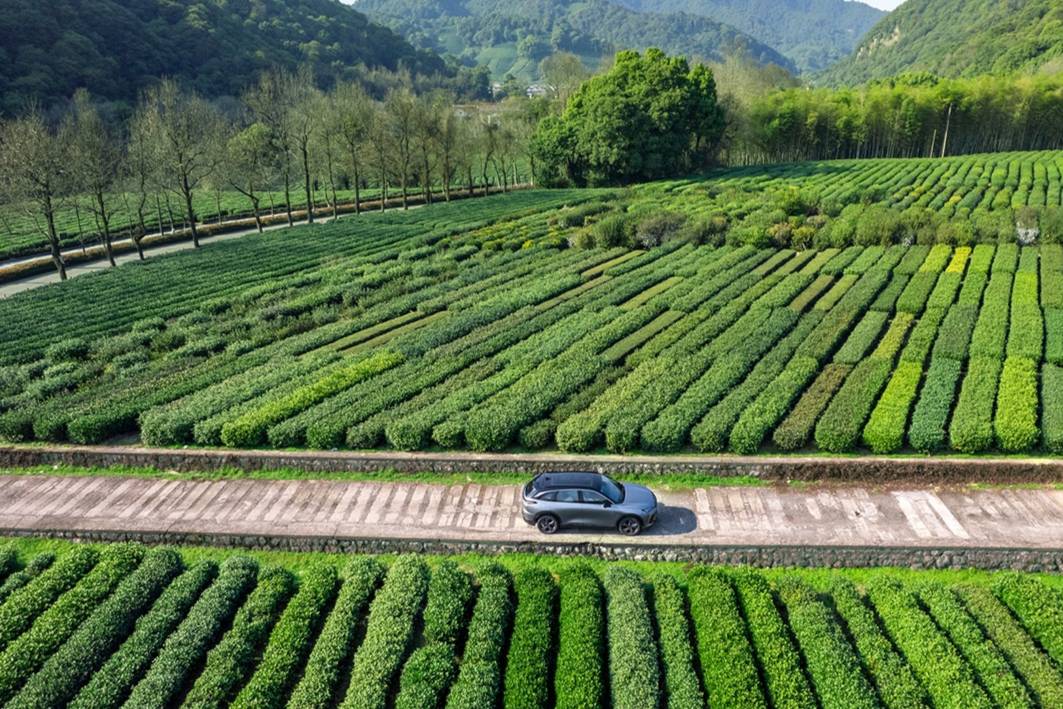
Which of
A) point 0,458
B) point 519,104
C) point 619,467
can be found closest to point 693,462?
point 619,467

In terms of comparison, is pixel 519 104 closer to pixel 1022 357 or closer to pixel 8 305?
pixel 8 305

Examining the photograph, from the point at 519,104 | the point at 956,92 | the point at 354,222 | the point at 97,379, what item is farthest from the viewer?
the point at 519,104

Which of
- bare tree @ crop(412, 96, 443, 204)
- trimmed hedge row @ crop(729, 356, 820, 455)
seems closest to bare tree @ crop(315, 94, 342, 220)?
bare tree @ crop(412, 96, 443, 204)

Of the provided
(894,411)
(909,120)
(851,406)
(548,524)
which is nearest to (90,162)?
(548,524)

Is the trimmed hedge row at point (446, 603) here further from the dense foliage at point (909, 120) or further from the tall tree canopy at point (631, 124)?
the dense foliage at point (909, 120)

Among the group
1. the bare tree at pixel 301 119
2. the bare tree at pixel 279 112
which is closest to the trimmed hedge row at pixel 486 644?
the bare tree at pixel 279 112

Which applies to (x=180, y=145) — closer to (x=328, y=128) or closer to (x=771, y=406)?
(x=328, y=128)
